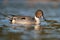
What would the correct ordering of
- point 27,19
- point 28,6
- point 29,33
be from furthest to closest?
point 28,6 → point 27,19 → point 29,33

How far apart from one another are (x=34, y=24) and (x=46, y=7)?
4.47 m

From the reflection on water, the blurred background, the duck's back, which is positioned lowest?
the reflection on water

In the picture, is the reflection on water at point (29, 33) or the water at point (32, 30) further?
the water at point (32, 30)

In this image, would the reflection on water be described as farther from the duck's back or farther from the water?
the duck's back

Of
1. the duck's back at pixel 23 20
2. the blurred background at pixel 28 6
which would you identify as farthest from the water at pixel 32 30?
the blurred background at pixel 28 6

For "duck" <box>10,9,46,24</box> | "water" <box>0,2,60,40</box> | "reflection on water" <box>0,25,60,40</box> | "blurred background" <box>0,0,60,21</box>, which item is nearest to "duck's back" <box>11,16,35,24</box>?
"duck" <box>10,9,46,24</box>

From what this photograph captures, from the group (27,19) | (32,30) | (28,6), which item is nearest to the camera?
(32,30)

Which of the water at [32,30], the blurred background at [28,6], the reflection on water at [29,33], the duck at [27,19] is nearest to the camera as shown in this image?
the reflection on water at [29,33]

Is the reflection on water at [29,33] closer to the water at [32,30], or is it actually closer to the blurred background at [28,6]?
the water at [32,30]

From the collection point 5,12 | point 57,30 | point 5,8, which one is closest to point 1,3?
point 5,8

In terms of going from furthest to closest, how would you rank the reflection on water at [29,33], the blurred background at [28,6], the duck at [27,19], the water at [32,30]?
the blurred background at [28,6]
the duck at [27,19]
the water at [32,30]
the reflection on water at [29,33]

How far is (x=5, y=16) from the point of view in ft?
40.1

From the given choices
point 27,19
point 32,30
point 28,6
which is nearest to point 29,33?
point 32,30

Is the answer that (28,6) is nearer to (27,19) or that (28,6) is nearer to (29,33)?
(27,19)
